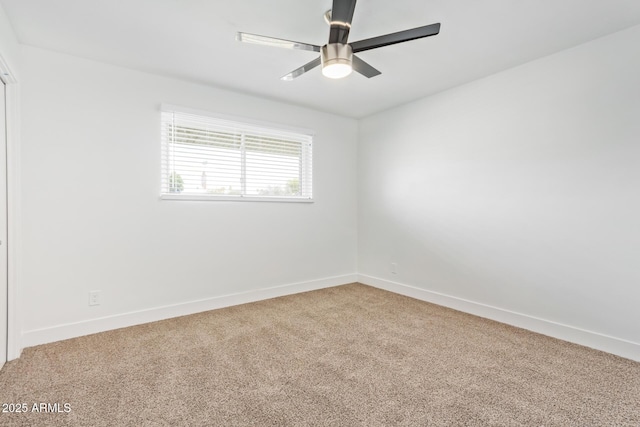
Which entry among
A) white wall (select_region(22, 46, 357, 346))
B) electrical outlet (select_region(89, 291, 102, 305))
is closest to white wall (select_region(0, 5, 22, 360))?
white wall (select_region(22, 46, 357, 346))

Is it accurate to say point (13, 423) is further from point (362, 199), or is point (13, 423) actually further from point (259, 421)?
point (362, 199)

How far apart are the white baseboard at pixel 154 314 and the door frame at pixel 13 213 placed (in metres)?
0.24

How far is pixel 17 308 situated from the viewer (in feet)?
7.41

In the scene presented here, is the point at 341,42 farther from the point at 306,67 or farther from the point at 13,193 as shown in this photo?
the point at 13,193

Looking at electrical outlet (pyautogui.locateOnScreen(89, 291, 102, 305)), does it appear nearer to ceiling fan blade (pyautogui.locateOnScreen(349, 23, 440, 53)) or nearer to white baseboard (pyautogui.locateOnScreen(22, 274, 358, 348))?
white baseboard (pyautogui.locateOnScreen(22, 274, 358, 348))

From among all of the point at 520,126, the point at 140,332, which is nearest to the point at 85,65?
the point at 140,332

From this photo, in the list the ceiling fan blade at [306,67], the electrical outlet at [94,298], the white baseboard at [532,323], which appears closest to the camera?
the ceiling fan blade at [306,67]

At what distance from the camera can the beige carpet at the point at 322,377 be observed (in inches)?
63.2

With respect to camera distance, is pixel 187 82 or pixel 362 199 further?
pixel 362 199

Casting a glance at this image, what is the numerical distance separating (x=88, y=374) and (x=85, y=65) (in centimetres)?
248

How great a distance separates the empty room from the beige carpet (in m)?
0.02

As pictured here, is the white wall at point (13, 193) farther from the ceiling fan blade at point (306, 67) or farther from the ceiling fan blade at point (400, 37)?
the ceiling fan blade at point (400, 37)

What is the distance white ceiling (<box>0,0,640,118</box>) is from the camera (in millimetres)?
2027

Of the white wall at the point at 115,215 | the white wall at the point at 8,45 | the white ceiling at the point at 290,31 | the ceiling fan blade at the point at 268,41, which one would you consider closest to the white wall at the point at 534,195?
the white ceiling at the point at 290,31
